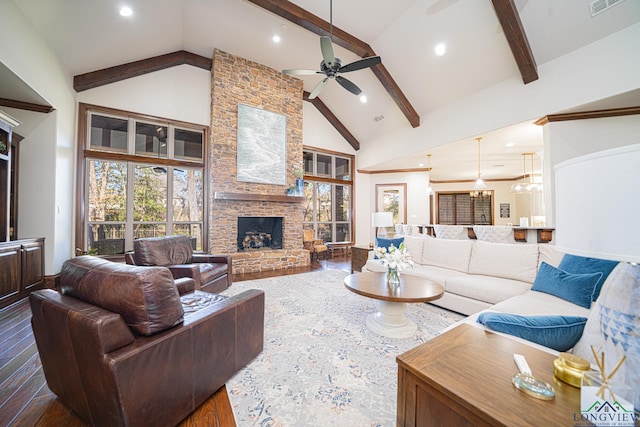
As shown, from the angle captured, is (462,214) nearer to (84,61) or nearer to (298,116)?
(298,116)

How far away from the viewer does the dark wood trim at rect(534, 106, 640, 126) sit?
3.25 m

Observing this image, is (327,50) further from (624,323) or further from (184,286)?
(624,323)

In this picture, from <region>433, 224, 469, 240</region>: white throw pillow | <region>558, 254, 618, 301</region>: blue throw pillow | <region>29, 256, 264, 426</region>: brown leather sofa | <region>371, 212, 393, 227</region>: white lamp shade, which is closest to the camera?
<region>29, 256, 264, 426</region>: brown leather sofa

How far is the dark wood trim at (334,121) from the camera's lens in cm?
702

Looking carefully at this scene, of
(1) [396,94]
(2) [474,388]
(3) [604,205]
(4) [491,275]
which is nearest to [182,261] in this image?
(2) [474,388]

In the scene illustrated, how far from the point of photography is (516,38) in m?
3.37

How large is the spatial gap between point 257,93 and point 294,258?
13.3 feet

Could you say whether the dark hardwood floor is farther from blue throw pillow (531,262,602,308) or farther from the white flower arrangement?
blue throw pillow (531,262,602,308)

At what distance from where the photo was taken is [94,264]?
1.41 m

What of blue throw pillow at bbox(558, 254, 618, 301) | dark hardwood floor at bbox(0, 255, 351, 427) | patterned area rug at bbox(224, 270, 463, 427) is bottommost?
patterned area rug at bbox(224, 270, 463, 427)

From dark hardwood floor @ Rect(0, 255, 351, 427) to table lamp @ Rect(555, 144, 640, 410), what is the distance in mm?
1783

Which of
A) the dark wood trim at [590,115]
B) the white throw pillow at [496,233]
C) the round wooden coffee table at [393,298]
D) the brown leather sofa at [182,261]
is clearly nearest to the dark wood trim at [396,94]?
the dark wood trim at [590,115]

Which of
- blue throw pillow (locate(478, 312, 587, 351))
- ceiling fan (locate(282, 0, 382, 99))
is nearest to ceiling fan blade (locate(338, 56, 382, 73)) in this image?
ceiling fan (locate(282, 0, 382, 99))

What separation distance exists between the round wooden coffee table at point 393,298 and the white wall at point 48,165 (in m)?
4.59
